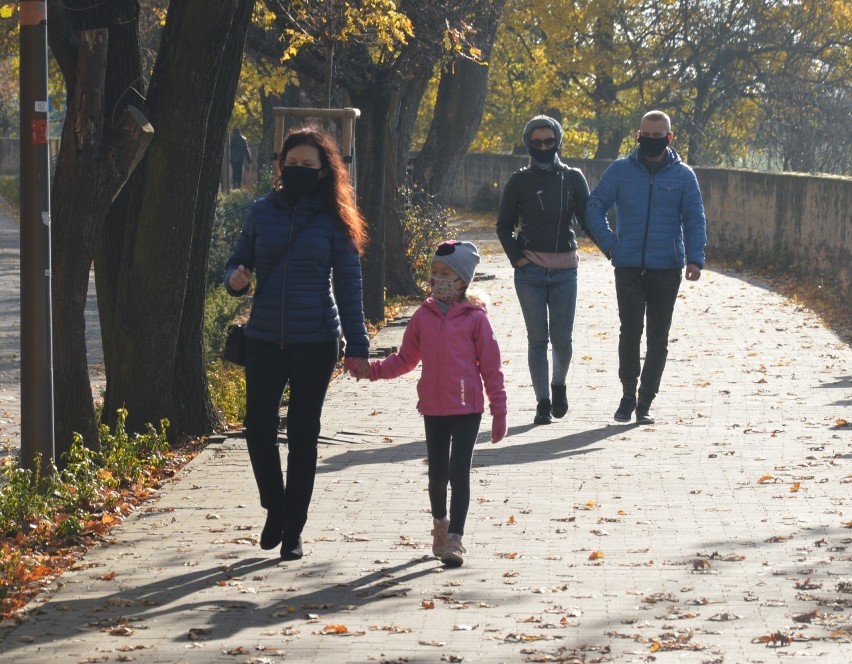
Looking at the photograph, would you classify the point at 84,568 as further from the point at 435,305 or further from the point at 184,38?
the point at 184,38

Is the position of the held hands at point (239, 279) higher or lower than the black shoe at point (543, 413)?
higher

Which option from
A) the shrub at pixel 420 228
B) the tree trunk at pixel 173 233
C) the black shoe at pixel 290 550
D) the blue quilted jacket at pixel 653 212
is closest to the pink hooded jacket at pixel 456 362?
the black shoe at pixel 290 550

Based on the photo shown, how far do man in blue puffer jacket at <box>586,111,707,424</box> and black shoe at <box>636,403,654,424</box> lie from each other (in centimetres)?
54

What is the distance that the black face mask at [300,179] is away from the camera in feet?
22.7

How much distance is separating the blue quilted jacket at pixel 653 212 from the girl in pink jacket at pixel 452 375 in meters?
4.00

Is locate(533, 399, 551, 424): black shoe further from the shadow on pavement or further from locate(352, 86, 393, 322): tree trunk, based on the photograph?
locate(352, 86, 393, 322): tree trunk

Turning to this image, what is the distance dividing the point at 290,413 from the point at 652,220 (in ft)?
14.6

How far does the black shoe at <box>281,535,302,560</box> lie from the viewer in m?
7.00

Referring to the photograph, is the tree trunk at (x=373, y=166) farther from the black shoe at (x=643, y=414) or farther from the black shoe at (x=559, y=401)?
the black shoe at (x=643, y=414)

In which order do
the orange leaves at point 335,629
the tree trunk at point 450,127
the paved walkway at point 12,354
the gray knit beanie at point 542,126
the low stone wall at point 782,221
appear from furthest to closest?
the tree trunk at point 450,127 < the low stone wall at point 782,221 < the paved walkway at point 12,354 < the gray knit beanie at point 542,126 < the orange leaves at point 335,629

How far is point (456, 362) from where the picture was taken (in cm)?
692

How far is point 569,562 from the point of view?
6.98 m

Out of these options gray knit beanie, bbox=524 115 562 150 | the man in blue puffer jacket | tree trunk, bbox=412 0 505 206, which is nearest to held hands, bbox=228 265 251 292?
gray knit beanie, bbox=524 115 562 150

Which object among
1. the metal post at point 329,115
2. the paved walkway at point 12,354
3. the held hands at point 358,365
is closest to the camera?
the held hands at point 358,365
